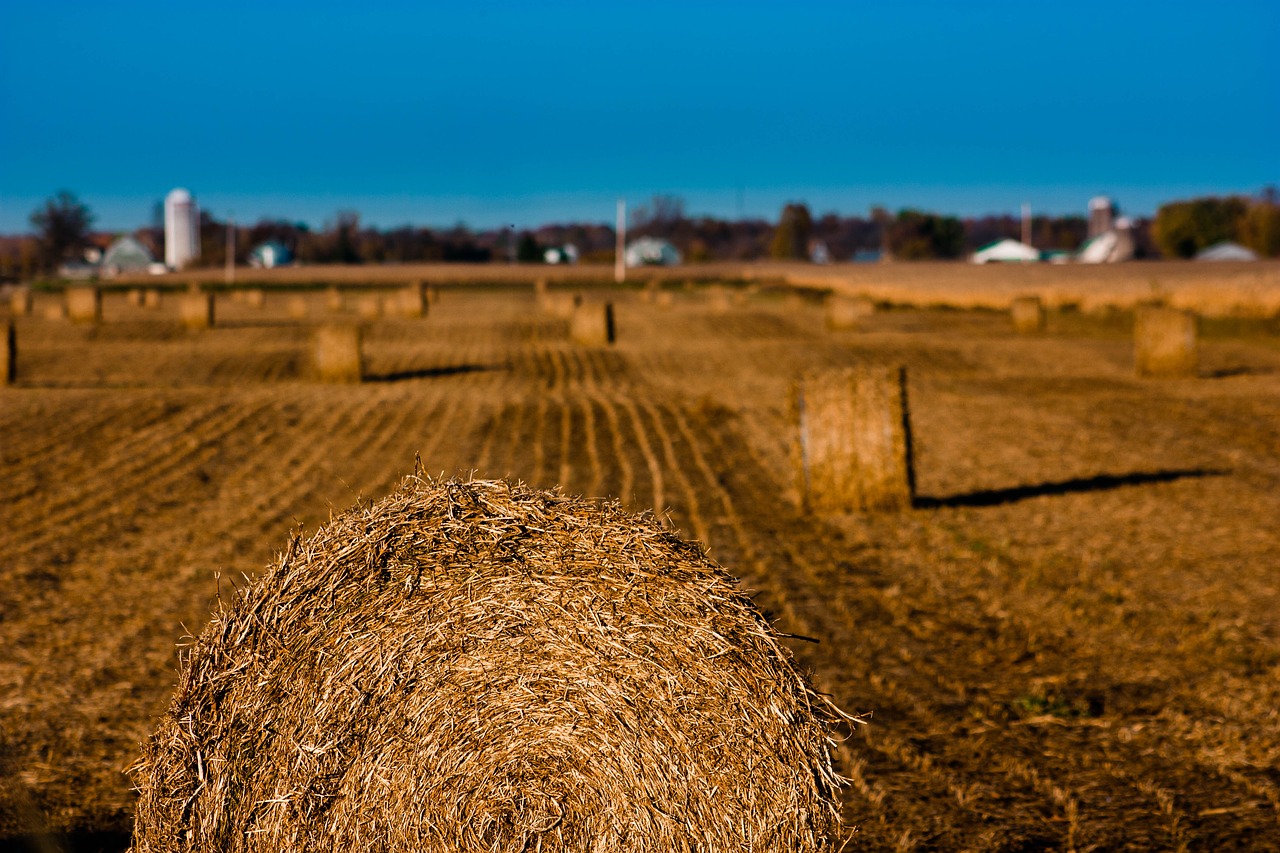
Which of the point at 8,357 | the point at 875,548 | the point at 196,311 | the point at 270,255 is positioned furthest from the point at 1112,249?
the point at 875,548

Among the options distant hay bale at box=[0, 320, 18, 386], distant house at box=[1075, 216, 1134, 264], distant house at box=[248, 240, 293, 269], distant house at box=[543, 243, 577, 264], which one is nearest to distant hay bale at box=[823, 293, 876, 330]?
distant hay bale at box=[0, 320, 18, 386]

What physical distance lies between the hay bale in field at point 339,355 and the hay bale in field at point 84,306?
1863cm

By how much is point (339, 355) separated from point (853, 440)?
527 inches

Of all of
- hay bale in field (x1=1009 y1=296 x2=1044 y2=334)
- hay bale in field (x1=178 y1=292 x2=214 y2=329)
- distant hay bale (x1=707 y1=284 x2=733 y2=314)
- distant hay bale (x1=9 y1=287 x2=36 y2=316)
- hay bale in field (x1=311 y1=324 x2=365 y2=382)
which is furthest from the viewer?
distant hay bale (x1=9 y1=287 x2=36 y2=316)

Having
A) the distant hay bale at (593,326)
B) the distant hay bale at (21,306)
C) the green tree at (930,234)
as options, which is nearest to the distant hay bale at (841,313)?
the distant hay bale at (593,326)

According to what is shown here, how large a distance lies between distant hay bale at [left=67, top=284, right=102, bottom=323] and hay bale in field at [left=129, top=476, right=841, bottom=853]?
38.1 m

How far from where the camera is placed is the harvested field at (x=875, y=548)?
21.0ft

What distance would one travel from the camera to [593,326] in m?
33.1

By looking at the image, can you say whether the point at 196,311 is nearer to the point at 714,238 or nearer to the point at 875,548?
the point at 875,548

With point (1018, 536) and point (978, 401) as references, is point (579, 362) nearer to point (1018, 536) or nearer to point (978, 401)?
point (978, 401)

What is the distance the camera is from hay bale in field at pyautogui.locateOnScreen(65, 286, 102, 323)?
39.6 m

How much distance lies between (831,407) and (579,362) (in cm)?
1718

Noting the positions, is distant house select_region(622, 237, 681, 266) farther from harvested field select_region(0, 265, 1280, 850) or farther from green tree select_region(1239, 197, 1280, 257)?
harvested field select_region(0, 265, 1280, 850)

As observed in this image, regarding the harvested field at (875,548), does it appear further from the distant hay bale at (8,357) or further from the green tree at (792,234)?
the green tree at (792,234)
